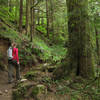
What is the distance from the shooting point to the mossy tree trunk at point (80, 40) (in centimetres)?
483

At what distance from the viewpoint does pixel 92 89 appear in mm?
4023

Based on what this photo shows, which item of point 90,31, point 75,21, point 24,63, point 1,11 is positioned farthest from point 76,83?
point 1,11

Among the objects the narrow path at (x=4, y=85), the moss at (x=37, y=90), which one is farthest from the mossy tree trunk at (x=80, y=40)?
the narrow path at (x=4, y=85)

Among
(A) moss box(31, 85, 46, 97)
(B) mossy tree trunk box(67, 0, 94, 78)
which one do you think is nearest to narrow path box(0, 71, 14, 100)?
(A) moss box(31, 85, 46, 97)

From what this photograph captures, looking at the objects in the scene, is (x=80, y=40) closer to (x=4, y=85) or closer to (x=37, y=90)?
(x=37, y=90)

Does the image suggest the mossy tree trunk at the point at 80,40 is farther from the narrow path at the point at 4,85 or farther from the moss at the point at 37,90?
the narrow path at the point at 4,85

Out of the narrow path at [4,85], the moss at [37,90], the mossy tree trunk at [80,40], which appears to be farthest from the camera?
the narrow path at [4,85]

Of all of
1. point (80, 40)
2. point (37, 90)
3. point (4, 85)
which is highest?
point (80, 40)

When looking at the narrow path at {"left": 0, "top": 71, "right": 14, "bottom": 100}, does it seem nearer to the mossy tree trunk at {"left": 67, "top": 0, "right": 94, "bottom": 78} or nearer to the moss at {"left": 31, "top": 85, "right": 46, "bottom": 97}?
the moss at {"left": 31, "top": 85, "right": 46, "bottom": 97}

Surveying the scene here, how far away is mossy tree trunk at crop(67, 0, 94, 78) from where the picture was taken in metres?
4.83

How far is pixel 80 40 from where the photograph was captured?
498 cm

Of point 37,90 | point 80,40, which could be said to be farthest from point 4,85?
point 80,40

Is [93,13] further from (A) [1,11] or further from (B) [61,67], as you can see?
(A) [1,11]

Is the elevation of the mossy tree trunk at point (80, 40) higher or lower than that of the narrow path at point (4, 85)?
higher
